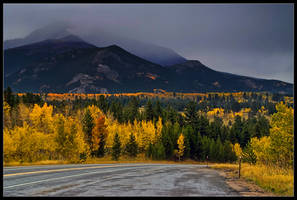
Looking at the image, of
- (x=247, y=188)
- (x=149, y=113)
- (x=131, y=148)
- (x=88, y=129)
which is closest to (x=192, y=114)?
(x=149, y=113)

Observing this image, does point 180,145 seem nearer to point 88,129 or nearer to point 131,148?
point 131,148

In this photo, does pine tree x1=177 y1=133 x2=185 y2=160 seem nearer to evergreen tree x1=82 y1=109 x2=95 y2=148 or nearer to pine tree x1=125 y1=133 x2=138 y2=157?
pine tree x1=125 y1=133 x2=138 y2=157

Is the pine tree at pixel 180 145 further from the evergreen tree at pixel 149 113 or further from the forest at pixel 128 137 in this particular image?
the evergreen tree at pixel 149 113

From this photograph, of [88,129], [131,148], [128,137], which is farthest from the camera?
[128,137]

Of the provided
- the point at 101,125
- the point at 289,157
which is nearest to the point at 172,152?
the point at 101,125

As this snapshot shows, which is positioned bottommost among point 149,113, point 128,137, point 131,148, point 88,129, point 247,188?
point 131,148

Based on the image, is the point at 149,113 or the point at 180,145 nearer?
the point at 180,145

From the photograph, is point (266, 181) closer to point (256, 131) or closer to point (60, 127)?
point (60, 127)

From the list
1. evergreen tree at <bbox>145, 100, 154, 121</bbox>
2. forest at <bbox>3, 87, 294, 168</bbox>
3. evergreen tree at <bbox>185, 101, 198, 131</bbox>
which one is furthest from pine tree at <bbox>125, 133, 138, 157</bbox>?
evergreen tree at <bbox>185, 101, 198, 131</bbox>

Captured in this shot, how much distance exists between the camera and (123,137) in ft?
262

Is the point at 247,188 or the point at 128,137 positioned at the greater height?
the point at 247,188

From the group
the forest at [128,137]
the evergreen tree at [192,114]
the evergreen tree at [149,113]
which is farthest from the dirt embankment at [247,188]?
the evergreen tree at [149,113]

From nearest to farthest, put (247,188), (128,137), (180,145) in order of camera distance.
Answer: (247,188)
(128,137)
(180,145)

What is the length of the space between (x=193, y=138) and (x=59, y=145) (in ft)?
168
